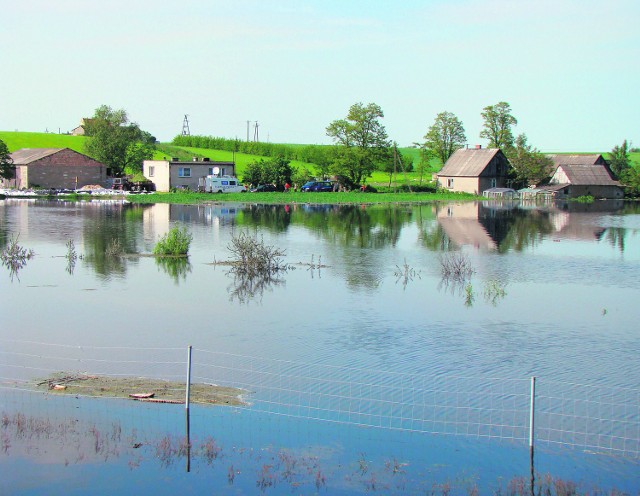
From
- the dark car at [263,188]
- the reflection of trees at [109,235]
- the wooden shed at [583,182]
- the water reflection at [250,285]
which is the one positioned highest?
the wooden shed at [583,182]

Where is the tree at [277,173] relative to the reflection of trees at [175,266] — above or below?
above

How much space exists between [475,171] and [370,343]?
8324cm

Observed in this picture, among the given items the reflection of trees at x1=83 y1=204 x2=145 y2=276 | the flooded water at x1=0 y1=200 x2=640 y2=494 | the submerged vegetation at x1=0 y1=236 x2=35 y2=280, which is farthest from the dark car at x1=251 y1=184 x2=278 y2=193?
the submerged vegetation at x1=0 y1=236 x2=35 y2=280

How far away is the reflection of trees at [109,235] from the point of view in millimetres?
35000

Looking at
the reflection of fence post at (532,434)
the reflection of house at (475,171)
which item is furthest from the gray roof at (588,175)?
the reflection of fence post at (532,434)

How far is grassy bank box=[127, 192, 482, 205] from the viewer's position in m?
82.2

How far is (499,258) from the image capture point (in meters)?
39.0

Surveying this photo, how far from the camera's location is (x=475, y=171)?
102 m

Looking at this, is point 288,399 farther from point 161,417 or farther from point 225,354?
point 225,354

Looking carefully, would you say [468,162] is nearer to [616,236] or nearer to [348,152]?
[348,152]

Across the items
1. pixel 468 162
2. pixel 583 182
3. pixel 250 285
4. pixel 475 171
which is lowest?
pixel 250 285

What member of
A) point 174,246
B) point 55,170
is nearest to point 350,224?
point 174,246

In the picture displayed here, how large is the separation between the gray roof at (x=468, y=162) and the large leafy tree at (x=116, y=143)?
121 feet

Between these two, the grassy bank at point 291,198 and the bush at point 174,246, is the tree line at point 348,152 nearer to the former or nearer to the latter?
the grassy bank at point 291,198
